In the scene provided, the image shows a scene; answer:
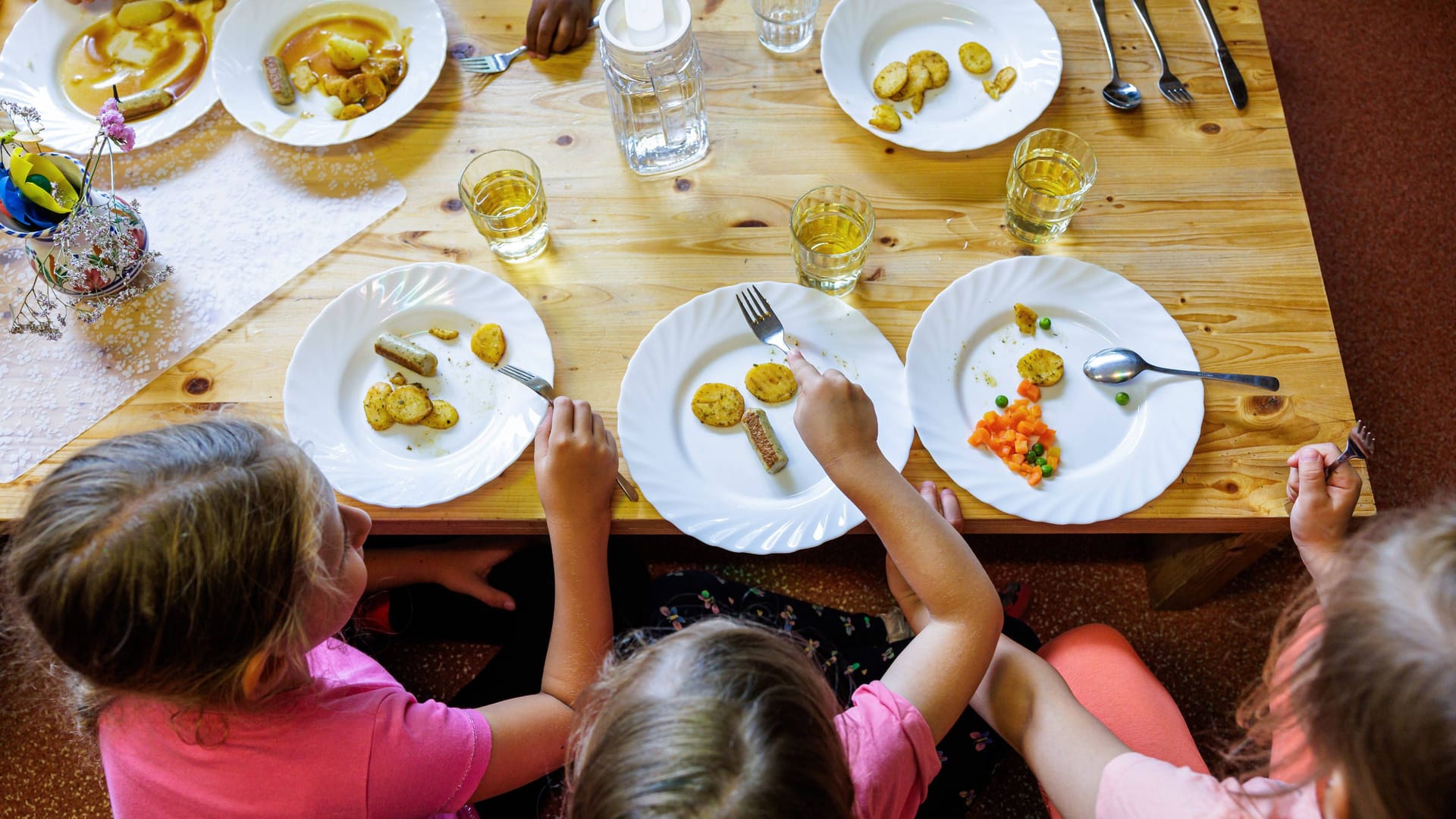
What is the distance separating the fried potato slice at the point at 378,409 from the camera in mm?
1148

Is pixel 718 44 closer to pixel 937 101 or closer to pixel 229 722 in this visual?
pixel 937 101

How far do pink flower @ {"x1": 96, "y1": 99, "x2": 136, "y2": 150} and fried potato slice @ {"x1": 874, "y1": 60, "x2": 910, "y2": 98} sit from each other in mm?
1025

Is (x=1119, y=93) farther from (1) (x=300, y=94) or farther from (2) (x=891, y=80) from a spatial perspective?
(1) (x=300, y=94)

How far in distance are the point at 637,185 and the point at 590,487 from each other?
469 mm

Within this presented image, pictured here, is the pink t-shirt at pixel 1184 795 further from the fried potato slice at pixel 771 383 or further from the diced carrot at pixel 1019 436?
the fried potato slice at pixel 771 383

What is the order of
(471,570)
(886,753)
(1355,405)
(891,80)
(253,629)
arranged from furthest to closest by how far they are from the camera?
(1355,405) < (471,570) < (891,80) < (886,753) < (253,629)

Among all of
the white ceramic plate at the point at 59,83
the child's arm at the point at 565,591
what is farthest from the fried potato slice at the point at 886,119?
the white ceramic plate at the point at 59,83

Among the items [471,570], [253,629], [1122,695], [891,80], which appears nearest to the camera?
[253,629]

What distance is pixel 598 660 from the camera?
1163 mm

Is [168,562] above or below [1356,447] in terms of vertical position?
above

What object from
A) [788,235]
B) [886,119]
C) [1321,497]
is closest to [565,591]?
[788,235]

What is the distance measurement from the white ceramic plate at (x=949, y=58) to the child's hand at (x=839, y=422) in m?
0.43

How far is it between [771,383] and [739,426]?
7 centimetres

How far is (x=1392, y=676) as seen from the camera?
0.71 m
